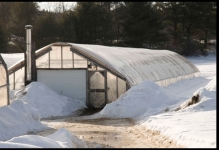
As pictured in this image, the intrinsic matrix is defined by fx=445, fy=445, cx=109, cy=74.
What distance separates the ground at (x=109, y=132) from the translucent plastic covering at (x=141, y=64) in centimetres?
371

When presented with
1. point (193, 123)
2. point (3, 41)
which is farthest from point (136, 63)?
point (3, 41)

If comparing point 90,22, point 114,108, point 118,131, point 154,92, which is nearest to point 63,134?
point 118,131

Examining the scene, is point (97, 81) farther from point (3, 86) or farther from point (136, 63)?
point (3, 86)

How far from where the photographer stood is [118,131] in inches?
566

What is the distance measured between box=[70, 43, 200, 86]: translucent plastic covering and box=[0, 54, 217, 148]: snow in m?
2.23

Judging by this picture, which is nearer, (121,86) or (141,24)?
(121,86)

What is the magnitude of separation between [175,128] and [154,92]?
5.84 m

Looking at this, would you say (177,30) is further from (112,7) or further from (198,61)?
(112,7)

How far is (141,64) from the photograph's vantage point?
24484 mm

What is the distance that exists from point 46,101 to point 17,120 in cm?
475

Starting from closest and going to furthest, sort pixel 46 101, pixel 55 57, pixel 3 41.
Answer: pixel 46 101 → pixel 55 57 → pixel 3 41

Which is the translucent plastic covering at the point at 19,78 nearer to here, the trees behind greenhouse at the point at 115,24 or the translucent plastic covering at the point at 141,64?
the translucent plastic covering at the point at 141,64

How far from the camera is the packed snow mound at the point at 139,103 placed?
17.3 meters

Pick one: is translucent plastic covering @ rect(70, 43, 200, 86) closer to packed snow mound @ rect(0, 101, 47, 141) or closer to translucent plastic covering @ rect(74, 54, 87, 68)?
translucent plastic covering @ rect(74, 54, 87, 68)
